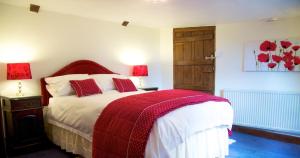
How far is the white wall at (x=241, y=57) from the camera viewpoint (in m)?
4.06

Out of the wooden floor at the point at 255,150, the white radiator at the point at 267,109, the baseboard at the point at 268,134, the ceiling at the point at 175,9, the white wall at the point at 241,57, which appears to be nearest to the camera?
the wooden floor at the point at 255,150

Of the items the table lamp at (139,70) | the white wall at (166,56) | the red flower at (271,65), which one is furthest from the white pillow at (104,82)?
the red flower at (271,65)

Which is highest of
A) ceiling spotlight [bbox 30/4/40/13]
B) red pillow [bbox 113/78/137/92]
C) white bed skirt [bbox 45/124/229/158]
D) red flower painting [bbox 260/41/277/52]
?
ceiling spotlight [bbox 30/4/40/13]

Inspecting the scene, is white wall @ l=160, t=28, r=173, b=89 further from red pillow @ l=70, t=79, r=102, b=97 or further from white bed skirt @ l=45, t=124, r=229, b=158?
white bed skirt @ l=45, t=124, r=229, b=158

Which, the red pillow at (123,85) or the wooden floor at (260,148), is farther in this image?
the red pillow at (123,85)

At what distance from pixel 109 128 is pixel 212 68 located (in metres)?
3.27

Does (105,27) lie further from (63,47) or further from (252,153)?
(252,153)

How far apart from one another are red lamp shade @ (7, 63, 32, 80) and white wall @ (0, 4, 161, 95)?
0.26 m

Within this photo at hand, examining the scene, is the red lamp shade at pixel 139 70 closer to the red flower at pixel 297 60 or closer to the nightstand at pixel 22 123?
the nightstand at pixel 22 123

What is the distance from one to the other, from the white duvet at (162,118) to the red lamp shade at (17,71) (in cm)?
53

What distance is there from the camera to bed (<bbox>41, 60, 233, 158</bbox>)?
2049 millimetres

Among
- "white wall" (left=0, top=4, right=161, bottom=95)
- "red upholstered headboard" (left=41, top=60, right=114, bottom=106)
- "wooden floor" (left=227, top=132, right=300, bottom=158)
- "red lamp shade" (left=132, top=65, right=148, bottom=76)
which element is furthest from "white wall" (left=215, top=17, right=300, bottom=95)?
"red upholstered headboard" (left=41, top=60, right=114, bottom=106)

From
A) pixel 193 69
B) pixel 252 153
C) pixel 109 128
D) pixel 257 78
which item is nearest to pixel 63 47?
pixel 109 128

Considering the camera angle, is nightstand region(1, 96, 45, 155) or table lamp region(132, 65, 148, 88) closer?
nightstand region(1, 96, 45, 155)
